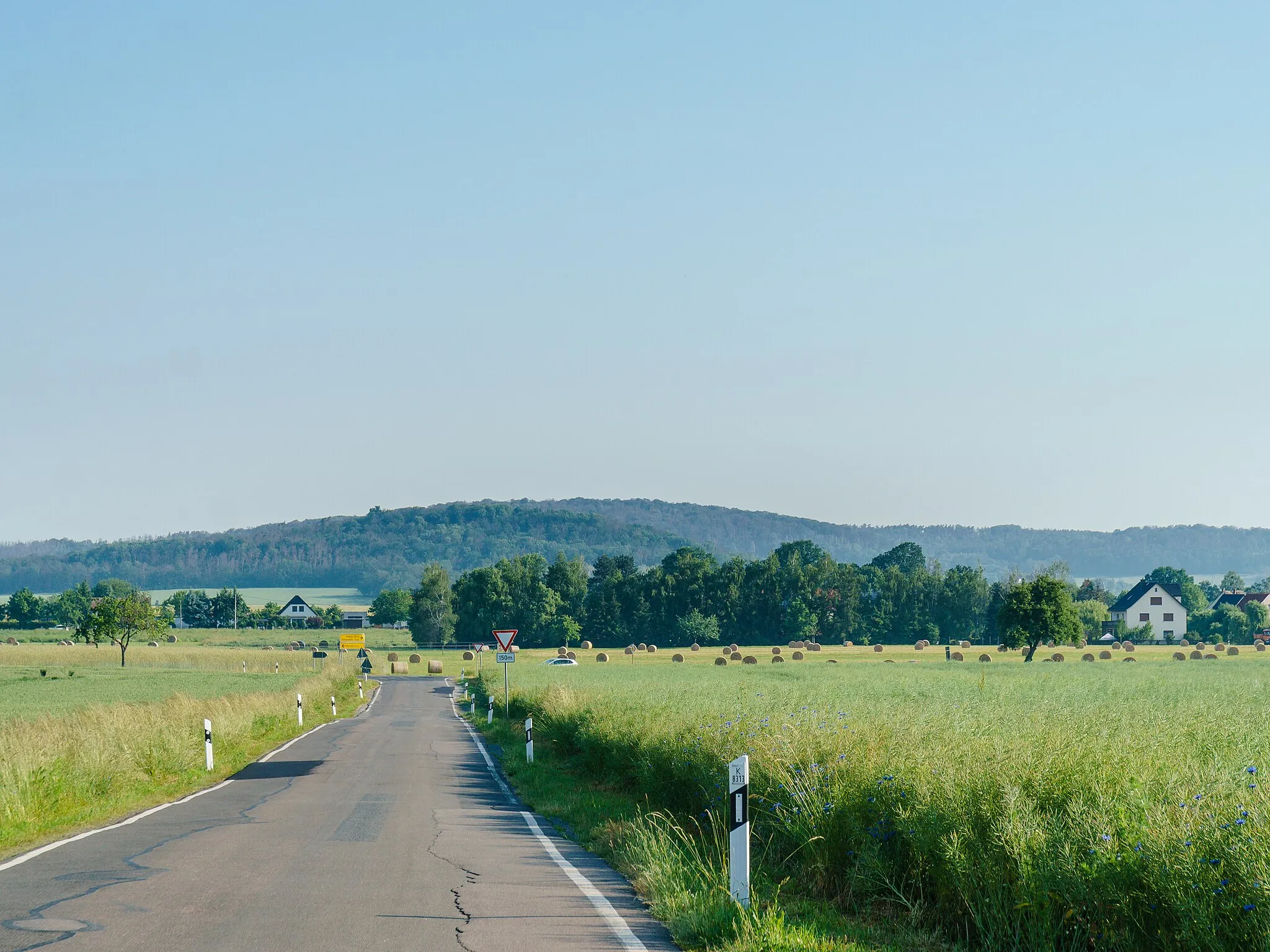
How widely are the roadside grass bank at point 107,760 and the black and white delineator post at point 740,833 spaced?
8.11 m

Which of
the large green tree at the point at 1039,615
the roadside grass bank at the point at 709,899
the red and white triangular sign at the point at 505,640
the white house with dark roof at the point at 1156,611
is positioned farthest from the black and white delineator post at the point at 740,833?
the white house with dark roof at the point at 1156,611

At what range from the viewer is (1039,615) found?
7444 centimetres

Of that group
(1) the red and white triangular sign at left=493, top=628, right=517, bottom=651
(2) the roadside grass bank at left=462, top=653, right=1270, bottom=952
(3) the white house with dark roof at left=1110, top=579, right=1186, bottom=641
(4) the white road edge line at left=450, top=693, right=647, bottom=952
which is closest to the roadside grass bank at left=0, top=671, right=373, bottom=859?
(4) the white road edge line at left=450, top=693, right=647, bottom=952

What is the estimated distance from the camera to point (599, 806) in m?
15.8

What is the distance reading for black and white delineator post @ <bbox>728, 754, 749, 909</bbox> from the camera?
8.34m

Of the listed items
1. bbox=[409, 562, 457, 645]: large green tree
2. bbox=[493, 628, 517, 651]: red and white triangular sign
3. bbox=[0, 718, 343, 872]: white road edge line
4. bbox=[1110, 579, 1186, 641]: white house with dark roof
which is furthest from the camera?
bbox=[1110, 579, 1186, 641]: white house with dark roof

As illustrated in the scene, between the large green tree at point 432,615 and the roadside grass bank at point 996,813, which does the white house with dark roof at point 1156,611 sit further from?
the roadside grass bank at point 996,813

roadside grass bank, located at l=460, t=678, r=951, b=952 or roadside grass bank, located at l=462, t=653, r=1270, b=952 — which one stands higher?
roadside grass bank, located at l=462, t=653, r=1270, b=952

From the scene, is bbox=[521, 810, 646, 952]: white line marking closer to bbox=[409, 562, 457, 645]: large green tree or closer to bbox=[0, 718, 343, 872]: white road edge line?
bbox=[0, 718, 343, 872]: white road edge line

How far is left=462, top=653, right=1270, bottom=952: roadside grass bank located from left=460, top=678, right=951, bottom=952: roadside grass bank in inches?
3.5

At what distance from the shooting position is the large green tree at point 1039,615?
2931 inches

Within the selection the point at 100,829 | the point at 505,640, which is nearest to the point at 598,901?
the point at 100,829

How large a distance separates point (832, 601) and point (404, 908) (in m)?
117

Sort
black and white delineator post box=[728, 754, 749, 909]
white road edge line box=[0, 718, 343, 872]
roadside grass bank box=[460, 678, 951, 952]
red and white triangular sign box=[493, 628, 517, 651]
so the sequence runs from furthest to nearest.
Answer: red and white triangular sign box=[493, 628, 517, 651] < white road edge line box=[0, 718, 343, 872] < black and white delineator post box=[728, 754, 749, 909] < roadside grass bank box=[460, 678, 951, 952]
